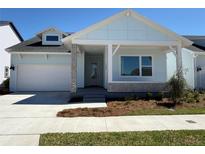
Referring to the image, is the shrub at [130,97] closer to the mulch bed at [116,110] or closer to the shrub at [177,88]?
the mulch bed at [116,110]

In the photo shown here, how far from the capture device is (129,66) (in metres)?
15.5

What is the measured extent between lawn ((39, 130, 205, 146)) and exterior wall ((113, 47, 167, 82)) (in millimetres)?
9534

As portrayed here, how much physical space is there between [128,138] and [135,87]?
7941 millimetres

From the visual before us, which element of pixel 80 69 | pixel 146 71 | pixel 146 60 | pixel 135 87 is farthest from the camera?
pixel 80 69

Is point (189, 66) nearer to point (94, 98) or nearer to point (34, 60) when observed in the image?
point (94, 98)

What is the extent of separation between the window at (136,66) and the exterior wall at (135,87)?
2290mm

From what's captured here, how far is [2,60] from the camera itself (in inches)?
849

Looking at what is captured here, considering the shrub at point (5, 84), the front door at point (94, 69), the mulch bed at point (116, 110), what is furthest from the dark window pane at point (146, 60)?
the shrub at point (5, 84)

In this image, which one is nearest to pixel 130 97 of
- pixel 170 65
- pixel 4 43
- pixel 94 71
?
pixel 94 71

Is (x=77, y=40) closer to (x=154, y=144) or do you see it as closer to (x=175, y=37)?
(x=175, y=37)

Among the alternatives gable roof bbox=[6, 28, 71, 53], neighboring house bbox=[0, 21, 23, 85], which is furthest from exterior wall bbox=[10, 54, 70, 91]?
neighboring house bbox=[0, 21, 23, 85]

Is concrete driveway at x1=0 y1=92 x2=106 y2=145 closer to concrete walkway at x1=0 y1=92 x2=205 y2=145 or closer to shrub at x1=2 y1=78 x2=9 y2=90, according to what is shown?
concrete walkway at x1=0 y1=92 x2=205 y2=145

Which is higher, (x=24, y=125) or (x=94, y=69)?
(x=94, y=69)
